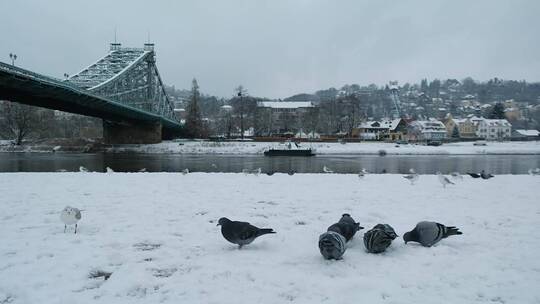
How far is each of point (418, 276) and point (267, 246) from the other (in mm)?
2266

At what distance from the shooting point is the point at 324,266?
17.0 feet

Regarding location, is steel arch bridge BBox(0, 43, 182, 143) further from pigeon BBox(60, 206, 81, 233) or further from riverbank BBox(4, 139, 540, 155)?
pigeon BBox(60, 206, 81, 233)

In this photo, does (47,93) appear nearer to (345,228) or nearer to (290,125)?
(345,228)

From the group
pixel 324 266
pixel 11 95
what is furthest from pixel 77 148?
pixel 324 266

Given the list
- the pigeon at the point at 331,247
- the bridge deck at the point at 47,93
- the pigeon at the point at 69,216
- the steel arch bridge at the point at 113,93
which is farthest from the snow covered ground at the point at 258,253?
the steel arch bridge at the point at 113,93

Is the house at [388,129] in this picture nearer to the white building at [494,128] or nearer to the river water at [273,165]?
the white building at [494,128]

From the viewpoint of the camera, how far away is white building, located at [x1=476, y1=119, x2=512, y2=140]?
113m

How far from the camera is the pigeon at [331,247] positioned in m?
5.30

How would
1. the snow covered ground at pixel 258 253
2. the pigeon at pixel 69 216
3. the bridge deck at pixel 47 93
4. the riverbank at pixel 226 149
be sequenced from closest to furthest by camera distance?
the snow covered ground at pixel 258 253, the pigeon at pixel 69 216, the bridge deck at pixel 47 93, the riverbank at pixel 226 149

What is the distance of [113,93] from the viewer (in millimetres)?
52469

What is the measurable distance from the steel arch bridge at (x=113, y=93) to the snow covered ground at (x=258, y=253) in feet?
77.1

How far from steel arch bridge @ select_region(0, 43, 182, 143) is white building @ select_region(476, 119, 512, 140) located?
89446 millimetres

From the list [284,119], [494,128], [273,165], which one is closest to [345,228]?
[273,165]

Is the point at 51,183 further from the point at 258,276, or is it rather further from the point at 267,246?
the point at 258,276
